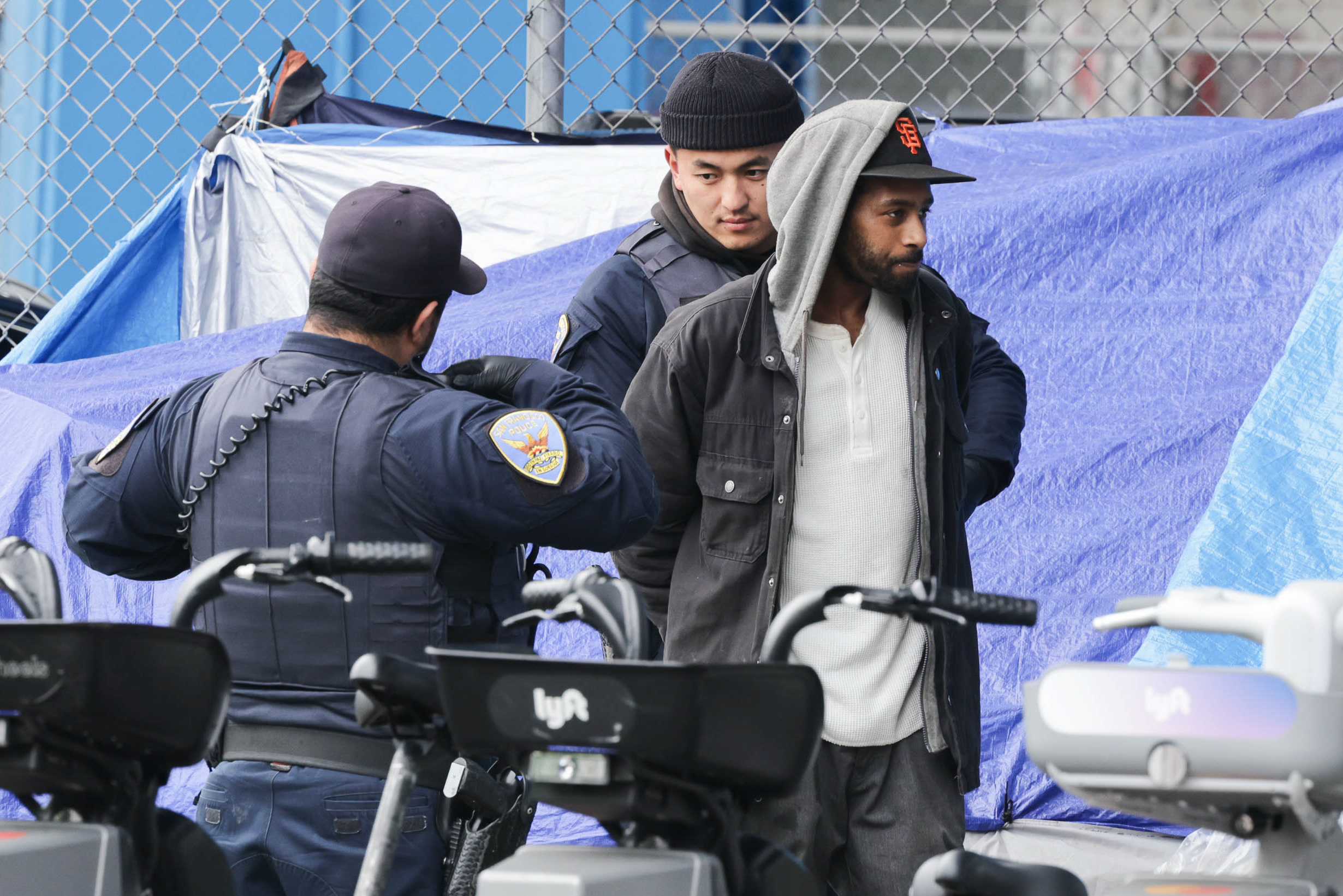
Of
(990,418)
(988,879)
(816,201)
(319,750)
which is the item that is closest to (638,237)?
(816,201)

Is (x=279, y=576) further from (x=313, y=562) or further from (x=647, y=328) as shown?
(x=647, y=328)

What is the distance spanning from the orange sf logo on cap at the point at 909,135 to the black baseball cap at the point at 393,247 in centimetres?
70

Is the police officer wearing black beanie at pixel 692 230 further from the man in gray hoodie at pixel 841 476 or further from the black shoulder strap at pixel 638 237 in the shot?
the man in gray hoodie at pixel 841 476

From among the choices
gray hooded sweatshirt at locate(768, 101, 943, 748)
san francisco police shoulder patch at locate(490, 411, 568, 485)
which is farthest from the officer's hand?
gray hooded sweatshirt at locate(768, 101, 943, 748)

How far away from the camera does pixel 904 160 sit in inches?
95.8

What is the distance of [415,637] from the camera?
6.63 feet

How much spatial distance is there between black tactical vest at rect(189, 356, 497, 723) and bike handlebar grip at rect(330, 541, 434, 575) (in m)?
0.43

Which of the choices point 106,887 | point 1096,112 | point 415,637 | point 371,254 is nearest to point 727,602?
point 415,637

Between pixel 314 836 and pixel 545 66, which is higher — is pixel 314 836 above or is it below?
below

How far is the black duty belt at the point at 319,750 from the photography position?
1.97 meters

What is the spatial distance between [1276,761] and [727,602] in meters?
1.16

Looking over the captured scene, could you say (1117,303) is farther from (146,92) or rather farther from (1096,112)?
(146,92)

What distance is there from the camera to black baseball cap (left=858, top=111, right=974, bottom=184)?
2402mm

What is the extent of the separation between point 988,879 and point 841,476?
0.91 metres
